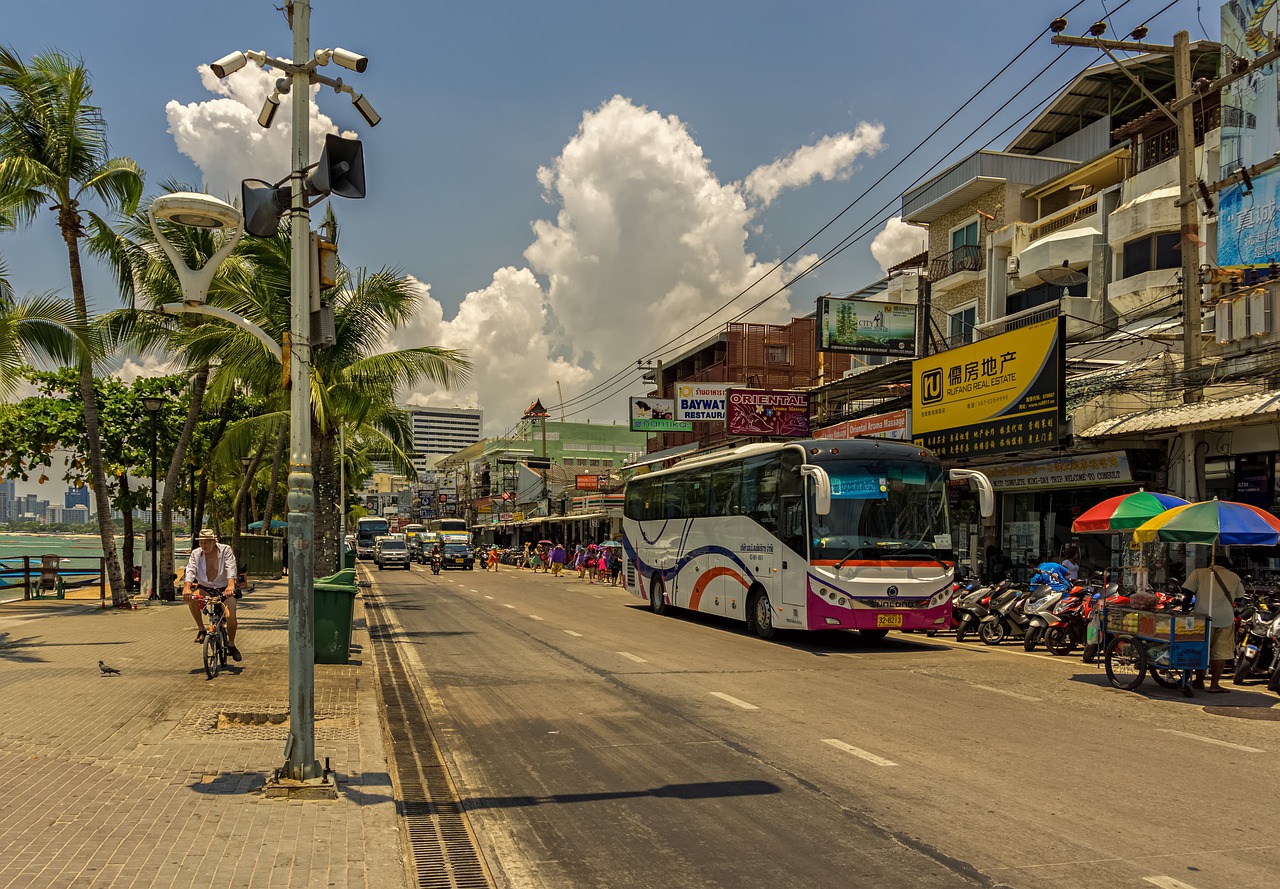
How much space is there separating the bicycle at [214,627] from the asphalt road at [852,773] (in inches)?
102

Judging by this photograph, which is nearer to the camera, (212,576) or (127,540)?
(212,576)

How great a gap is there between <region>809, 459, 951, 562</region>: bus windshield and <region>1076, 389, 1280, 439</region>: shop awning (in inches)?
173

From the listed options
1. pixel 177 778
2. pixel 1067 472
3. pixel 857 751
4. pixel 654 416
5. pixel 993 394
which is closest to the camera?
pixel 177 778

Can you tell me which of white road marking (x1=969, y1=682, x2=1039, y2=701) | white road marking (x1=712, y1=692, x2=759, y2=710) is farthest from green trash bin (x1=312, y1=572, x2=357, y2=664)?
white road marking (x1=969, y1=682, x2=1039, y2=701)

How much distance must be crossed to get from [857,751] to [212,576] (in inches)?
325

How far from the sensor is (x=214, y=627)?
12.6 m

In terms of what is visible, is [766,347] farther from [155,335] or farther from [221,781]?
[221,781]

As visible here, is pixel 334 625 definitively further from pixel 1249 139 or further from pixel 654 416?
pixel 654 416

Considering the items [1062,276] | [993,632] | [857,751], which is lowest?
[993,632]

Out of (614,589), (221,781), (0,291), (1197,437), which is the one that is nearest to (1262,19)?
(1197,437)

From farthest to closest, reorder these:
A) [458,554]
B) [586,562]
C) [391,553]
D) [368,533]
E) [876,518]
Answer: [368,533] → [391,553] → [458,554] → [586,562] → [876,518]

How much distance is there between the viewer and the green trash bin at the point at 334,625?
13.7 metres

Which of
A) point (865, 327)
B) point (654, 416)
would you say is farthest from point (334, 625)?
point (654, 416)

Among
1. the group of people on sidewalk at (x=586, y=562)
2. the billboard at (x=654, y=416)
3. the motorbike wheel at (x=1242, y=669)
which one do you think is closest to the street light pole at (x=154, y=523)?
the billboard at (x=654, y=416)
